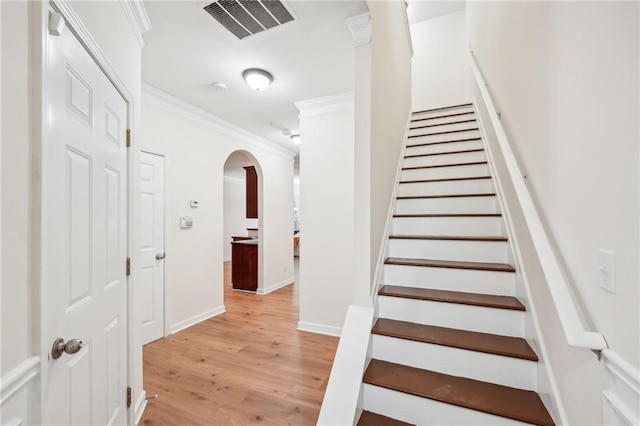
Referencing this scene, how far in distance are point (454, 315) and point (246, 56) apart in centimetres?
258

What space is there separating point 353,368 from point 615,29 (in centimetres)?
168

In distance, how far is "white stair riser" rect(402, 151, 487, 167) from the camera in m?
2.91

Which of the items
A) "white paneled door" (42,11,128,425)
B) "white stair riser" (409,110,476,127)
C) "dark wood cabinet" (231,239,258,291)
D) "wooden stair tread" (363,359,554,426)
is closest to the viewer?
"white paneled door" (42,11,128,425)

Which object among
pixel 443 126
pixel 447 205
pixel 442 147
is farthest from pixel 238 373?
pixel 443 126

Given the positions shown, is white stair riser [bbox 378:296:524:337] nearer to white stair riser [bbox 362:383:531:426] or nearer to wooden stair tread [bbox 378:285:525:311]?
wooden stair tread [bbox 378:285:525:311]

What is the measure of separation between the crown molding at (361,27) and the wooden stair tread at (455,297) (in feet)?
5.47

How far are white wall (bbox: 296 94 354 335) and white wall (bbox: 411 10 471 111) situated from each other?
2644 millimetres

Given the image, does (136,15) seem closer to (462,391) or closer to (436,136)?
(462,391)

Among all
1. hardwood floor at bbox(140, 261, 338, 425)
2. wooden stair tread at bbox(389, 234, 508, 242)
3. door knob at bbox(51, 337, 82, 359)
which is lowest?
hardwood floor at bbox(140, 261, 338, 425)

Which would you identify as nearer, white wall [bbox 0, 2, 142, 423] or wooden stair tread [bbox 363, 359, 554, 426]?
white wall [bbox 0, 2, 142, 423]

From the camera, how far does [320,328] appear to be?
3457 mm

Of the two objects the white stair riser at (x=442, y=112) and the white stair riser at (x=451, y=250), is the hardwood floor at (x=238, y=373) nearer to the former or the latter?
the white stair riser at (x=451, y=250)

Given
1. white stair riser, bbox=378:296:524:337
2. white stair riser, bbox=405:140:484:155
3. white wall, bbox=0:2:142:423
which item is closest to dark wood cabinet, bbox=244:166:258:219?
white stair riser, bbox=405:140:484:155

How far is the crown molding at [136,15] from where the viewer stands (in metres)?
1.67
